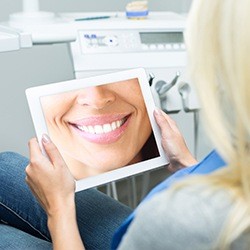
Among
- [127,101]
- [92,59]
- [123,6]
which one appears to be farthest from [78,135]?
[123,6]

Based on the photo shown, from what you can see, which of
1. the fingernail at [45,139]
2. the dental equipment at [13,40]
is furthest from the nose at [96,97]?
the dental equipment at [13,40]

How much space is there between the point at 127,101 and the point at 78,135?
124 mm

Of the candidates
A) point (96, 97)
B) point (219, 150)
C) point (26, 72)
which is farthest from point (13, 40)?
point (219, 150)

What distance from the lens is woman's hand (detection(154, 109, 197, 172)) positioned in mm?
1074

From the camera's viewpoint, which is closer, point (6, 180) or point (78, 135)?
point (78, 135)

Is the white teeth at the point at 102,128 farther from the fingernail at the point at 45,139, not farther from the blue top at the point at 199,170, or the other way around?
the blue top at the point at 199,170

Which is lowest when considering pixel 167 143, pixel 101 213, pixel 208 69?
pixel 101 213

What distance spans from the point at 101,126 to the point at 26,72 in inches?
31.4

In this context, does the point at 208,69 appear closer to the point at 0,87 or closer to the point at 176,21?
the point at 176,21

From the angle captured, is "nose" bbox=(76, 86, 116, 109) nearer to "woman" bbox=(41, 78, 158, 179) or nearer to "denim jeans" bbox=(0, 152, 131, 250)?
"woman" bbox=(41, 78, 158, 179)

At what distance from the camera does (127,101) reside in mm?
1098

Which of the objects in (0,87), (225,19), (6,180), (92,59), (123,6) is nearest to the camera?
(225,19)

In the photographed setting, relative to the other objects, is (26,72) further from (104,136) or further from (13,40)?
(104,136)

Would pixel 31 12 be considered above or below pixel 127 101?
above
